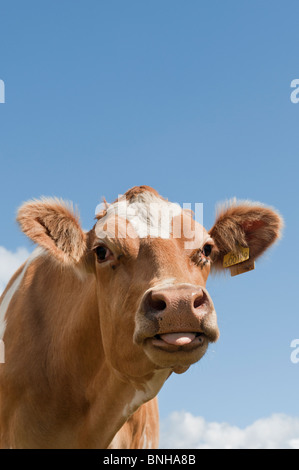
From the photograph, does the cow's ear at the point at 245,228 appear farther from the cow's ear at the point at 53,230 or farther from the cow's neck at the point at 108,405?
the cow's neck at the point at 108,405

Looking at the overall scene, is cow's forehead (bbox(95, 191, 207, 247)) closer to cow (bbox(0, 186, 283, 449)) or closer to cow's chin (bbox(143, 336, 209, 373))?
cow (bbox(0, 186, 283, 449))

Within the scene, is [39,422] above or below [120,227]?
below

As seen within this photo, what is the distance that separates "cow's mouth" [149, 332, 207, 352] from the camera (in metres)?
5.11

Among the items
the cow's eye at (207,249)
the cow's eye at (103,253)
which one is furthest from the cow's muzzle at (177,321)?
the cow's eye at (207,249)

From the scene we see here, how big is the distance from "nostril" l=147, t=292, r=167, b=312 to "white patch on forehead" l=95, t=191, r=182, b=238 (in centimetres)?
86

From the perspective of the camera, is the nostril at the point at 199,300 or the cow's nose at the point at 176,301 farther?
the nostril at the point at 199,300

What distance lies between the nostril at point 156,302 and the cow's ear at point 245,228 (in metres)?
2.28

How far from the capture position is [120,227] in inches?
239

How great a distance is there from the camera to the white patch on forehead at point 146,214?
5.96 meters

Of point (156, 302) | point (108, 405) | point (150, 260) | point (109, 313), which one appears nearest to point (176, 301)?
point (156, 302)

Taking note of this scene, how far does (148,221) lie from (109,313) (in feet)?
3.24
